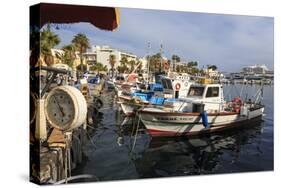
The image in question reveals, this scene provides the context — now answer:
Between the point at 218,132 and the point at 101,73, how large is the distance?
3177 mm

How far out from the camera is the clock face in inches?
258

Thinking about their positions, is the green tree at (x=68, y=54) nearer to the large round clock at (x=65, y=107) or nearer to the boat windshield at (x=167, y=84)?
the large round clock at (x=65, y=107)

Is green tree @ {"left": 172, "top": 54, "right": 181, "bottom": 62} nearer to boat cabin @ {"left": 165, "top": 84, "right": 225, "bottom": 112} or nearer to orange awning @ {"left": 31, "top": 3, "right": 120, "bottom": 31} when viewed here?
boat cabin @ {"left": 165, "top": 84, "right": 225, "bottom": 112}

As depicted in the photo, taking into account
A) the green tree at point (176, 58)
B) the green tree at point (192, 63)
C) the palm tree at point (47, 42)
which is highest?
the palm tree at point (47, 42)

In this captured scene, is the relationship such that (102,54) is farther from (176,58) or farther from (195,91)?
(195,91)

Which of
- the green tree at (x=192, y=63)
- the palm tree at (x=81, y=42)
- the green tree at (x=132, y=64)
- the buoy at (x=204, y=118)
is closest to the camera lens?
the palm tree at (x=81, y=42)

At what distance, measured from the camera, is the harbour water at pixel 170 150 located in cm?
737

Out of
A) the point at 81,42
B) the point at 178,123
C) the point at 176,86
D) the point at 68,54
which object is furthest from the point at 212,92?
the point at 68,54

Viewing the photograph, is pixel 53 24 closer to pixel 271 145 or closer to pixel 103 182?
pixel 103 182

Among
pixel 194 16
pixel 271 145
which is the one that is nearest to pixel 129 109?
pixel 194 16

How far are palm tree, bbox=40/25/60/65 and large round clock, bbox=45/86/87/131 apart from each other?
51 cm

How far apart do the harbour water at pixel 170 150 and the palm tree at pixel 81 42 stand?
5.43 ft

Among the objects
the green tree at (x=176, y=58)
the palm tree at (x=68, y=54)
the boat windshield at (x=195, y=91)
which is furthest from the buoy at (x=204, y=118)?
the palm tree at (x=68, y=54)

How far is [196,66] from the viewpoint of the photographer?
821cm
